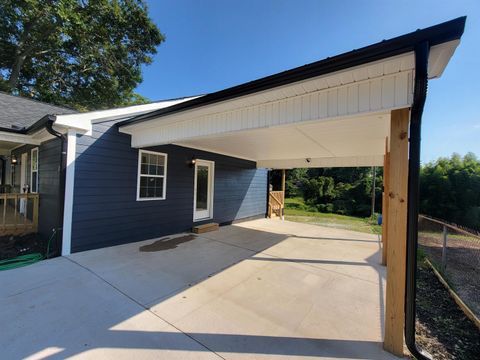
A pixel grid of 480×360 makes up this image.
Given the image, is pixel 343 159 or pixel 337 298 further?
pixel 343 159

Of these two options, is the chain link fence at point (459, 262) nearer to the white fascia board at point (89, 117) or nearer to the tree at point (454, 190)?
the white fascia board at point (89, 117)

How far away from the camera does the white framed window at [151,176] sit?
5602mm

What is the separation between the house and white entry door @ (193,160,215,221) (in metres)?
0.04

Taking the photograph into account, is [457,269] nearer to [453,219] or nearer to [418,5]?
[418,5]

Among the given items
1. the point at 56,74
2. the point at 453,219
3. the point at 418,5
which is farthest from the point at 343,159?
the point at 56,74

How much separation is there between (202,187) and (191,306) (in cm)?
520

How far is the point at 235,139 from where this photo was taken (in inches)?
220

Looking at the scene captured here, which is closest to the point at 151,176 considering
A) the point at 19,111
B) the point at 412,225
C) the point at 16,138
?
the point at 16,138

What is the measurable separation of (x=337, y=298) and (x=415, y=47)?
3.03 meters

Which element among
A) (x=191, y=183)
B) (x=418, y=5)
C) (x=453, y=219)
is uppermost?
(x=418, y=5)

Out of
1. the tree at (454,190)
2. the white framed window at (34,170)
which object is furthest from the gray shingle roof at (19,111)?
the tree at (454,190)

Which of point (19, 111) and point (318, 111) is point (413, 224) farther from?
point (19, 111)

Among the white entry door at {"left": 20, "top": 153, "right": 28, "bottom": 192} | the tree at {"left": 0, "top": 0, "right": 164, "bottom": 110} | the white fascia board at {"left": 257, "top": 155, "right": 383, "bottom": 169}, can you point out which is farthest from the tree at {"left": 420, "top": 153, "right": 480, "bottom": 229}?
the tree at {"left": 0, "top": 0, "right": 164, "bottom": 110}

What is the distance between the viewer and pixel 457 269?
4.56m
